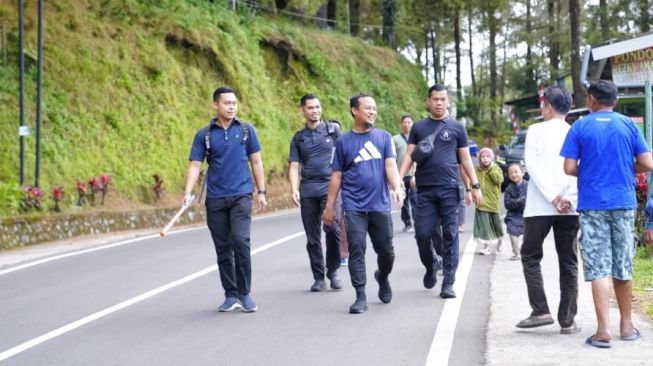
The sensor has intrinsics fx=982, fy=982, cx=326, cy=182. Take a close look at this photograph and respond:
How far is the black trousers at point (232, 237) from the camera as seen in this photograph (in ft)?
30.5

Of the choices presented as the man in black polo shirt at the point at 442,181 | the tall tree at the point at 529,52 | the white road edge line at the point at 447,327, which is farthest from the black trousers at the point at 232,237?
the tall tree at the point at 529,52

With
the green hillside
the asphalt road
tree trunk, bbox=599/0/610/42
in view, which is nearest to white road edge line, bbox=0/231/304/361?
the asphalt road

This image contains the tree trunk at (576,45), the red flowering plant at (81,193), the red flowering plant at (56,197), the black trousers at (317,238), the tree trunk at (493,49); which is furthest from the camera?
the tree trunk at (493,49)

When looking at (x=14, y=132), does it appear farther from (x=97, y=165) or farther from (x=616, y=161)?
(x=616, y=161)

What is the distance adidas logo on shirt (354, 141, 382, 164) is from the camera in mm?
9258

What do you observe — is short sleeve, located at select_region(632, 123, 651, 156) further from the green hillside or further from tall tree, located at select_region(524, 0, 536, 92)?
tall tree, located at select_region(524, 0, 536, 92)

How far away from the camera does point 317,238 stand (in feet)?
35.5

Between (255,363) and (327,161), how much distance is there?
419 centimetres

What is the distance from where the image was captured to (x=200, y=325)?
343 inches

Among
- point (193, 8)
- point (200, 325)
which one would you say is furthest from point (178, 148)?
point (200, 325)

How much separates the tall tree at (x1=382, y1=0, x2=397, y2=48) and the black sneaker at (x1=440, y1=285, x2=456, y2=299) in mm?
42304

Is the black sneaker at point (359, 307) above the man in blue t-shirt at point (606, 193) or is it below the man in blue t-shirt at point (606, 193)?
below

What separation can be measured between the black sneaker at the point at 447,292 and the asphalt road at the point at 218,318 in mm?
79

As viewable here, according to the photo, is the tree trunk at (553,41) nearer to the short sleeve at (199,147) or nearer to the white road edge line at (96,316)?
the white road edge line at (96,316)
